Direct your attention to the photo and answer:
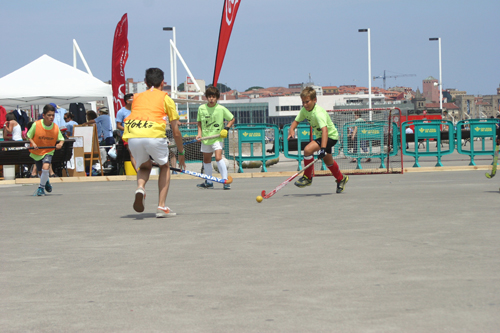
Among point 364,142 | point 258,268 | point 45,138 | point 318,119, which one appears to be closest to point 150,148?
point 258,268

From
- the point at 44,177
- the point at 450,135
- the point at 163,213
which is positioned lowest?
the point at 163,213

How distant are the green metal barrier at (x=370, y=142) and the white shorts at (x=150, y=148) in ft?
35.0

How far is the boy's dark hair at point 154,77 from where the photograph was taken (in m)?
8.25

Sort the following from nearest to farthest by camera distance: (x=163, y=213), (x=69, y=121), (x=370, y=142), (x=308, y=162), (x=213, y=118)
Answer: (x=163, y=213), (x=308, y=162), (x=213, y=118), (x=370, y=142), (x=69, y=121)

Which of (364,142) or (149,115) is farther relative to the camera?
(364,142)

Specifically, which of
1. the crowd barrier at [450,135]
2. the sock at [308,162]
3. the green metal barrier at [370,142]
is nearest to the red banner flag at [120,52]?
the green metal barrier at [370,142]

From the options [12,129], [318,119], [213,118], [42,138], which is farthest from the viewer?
[12,129]

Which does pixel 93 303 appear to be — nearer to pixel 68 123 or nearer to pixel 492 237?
pixel 492 237

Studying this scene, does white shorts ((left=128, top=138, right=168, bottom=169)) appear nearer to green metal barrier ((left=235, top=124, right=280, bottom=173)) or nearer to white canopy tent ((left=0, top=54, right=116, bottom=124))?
green metal barrier ((left=235, top=124, right=280, bottom=173))

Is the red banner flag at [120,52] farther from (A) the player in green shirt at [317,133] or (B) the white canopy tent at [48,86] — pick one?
(A) the player in green shirt at [317,133]

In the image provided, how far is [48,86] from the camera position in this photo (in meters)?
20.0

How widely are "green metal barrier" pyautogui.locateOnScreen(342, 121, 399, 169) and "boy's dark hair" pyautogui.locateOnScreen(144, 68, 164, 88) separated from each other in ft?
34.3

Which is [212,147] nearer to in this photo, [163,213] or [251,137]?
[163,213]

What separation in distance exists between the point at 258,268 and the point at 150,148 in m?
3.44
